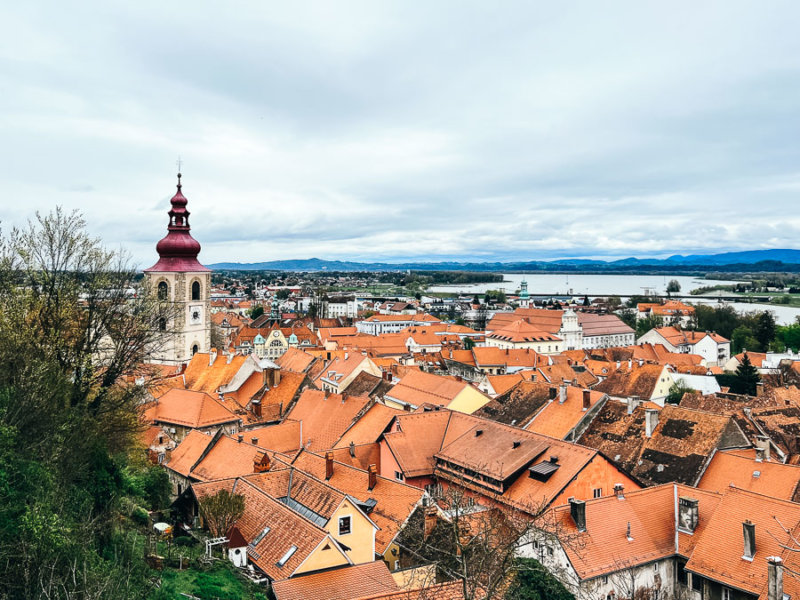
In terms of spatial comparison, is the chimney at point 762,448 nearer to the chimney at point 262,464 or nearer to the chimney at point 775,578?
the chimney at point 775,578

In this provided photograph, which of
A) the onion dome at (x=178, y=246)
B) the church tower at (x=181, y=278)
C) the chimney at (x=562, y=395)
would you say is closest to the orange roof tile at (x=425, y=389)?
the chimney at (x=562, y=395)

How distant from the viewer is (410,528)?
81.6 feet

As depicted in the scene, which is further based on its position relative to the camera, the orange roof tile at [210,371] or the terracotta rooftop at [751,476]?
the orange roof tile at [210,371]

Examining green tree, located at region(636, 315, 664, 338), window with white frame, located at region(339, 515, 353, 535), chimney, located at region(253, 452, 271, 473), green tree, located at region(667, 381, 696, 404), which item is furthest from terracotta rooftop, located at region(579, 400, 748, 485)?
green tree, located at region(636, 315, 664, 338)

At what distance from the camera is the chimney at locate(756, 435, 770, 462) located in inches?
1145

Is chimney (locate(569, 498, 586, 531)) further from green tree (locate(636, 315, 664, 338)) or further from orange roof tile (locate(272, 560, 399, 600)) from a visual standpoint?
green tree (locate(636, 315, 664, 338))

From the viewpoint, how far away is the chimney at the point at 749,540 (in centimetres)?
2139

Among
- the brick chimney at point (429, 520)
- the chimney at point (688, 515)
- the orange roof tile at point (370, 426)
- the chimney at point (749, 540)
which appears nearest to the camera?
the chimney at point (749, 540)

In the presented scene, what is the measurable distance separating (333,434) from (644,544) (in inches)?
818

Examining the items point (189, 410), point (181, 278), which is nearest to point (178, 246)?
point (181, 278)

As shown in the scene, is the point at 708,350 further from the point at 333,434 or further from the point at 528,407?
the point at 333,434

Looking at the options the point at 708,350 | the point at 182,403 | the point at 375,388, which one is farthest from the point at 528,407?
the point at 708,350

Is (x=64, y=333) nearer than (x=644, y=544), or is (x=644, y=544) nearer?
(x=64, y=333)

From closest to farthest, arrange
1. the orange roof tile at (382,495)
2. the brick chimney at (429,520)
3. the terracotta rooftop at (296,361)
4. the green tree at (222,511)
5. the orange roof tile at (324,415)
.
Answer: the green tree at (222,511)
the brick chimney at (429,520)
the orange roof tile at (382,495)
the orange roof tile at (324,415)
the terracotta rooftop at (296,361)
